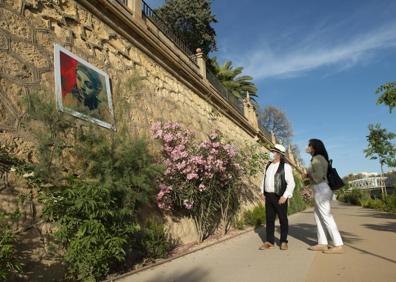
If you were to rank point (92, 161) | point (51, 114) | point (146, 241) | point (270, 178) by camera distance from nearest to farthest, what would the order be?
point (51, 114), point (92, 161), point (146, 241), point (270, 178)

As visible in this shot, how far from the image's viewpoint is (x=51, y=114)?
157 inches

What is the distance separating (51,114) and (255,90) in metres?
27.7

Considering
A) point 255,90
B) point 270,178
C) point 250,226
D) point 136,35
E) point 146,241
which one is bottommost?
point 250,226

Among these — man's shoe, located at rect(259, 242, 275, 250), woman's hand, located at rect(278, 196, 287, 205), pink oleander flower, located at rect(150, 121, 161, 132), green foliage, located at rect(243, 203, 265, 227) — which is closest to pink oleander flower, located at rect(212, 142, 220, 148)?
pink oleander flower, located at rect(150, 121, 161, 132)

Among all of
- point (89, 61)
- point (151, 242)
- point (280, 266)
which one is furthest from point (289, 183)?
point (89, 61)

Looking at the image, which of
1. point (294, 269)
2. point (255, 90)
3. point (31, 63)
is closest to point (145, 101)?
point (31, 63)

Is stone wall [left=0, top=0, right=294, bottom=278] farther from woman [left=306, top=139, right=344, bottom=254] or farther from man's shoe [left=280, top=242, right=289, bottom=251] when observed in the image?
woman [left=306, top=139, right=344, bottom=254]

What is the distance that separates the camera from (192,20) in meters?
26.7

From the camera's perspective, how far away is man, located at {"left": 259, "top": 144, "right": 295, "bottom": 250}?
5.67 metres

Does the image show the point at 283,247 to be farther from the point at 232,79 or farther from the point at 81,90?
the point at 232,79

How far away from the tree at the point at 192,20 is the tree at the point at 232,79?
1.85m

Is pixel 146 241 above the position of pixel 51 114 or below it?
below

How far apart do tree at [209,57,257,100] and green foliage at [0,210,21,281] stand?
24.1 meters

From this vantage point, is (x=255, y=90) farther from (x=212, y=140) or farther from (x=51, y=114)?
(x=51, y=114)
